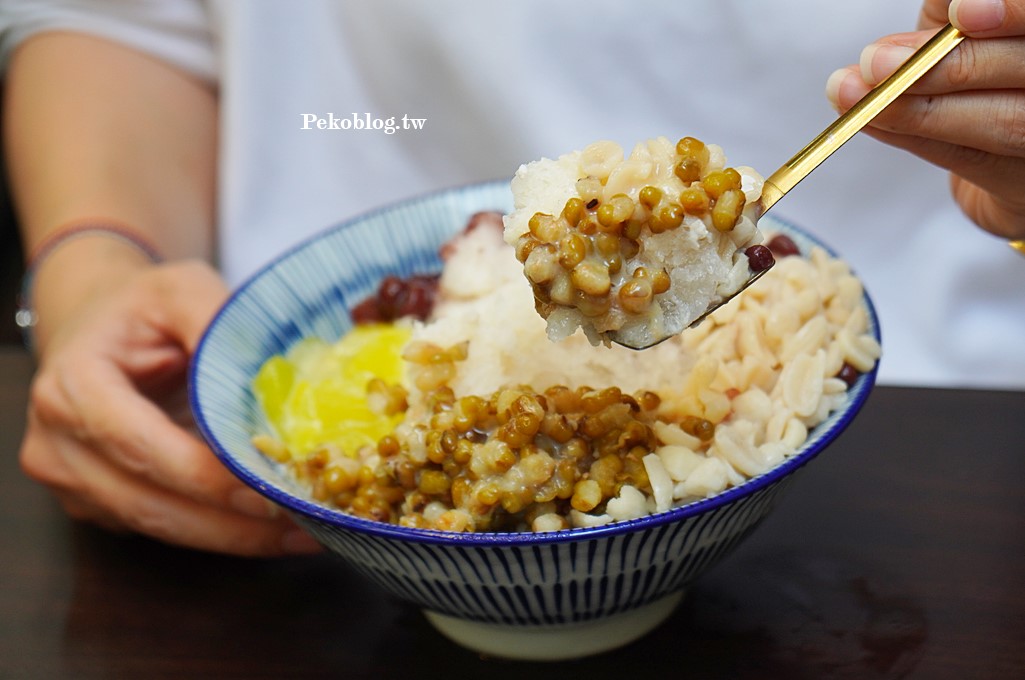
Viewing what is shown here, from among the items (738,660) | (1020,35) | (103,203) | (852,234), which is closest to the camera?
(1020,35)

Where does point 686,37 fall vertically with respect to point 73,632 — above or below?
above

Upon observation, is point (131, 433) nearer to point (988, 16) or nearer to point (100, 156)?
point (100, 156)

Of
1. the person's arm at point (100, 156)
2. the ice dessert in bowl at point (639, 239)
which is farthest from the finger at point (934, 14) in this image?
the person's arm at point (100, 156)

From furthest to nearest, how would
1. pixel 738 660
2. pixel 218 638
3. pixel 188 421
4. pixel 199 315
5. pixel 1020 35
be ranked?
pixel 188 421 < pixel 199 315 < pixel 218 638 < pixel 738 660 < pixel 1020 35

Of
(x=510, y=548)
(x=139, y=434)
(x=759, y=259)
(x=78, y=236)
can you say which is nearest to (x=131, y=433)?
(x=139, y=434)

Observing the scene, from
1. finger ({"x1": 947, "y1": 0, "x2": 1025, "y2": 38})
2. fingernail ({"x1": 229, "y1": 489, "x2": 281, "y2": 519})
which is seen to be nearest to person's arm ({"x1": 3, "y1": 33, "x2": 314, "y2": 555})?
fingernail ({"x1": 229, "y1": 489, "x2": 281, "y2": 519})

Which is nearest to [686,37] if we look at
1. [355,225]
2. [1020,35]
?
[355,225]

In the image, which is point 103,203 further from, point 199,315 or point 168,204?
point 199,315

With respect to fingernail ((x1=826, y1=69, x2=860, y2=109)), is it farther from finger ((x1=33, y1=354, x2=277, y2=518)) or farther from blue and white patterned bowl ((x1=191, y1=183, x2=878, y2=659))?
finger ((x1=33, y1=354, x2=277, y2=518))

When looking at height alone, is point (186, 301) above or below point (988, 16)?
below
